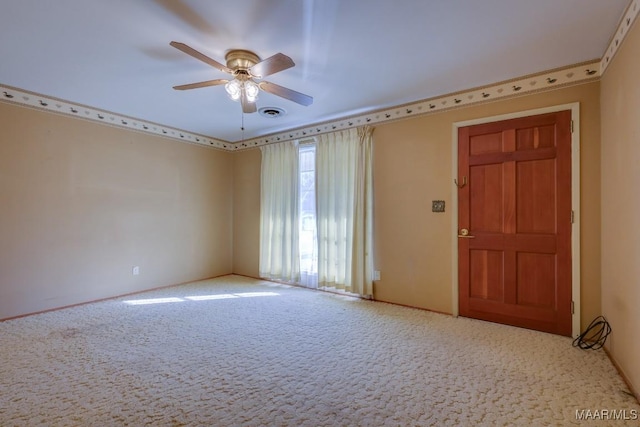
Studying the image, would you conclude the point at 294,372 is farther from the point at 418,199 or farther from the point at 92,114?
the point at 92,114

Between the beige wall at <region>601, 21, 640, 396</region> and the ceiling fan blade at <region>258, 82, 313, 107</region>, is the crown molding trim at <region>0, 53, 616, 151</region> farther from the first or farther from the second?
the ceiling fan blade at <region>258, 82, 313, 107</region>

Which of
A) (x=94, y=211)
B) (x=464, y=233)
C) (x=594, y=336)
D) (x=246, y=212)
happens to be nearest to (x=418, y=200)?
(x=464, y=233)

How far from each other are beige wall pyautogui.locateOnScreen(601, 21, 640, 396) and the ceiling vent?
3182 mm

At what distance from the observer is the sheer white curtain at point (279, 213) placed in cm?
480

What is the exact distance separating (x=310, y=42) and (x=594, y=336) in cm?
348

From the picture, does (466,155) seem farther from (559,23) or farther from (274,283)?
(274,283)

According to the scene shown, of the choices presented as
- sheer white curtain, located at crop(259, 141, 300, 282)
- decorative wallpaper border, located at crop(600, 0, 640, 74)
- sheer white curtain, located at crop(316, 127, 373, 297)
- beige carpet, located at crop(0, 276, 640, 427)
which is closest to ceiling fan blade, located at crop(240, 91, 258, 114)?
sheer white curtain, located at crop(316, 127, 373, 297)

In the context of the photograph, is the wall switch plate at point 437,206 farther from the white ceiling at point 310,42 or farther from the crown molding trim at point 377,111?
the white ceiling at point 310,42

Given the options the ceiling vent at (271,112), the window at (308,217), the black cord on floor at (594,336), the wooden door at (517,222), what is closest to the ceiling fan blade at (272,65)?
the ceiling vent at (271,112)

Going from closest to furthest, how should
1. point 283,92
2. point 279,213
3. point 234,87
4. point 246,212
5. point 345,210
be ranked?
1. point 234,87
2. point 283,92
3. point 345,210
4. point 279,213
5. point 246,212

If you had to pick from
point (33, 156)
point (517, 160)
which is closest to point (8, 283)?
point (33, 156)

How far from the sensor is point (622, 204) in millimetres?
2141

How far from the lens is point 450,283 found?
11.3ft

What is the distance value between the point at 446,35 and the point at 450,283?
8.15ft
